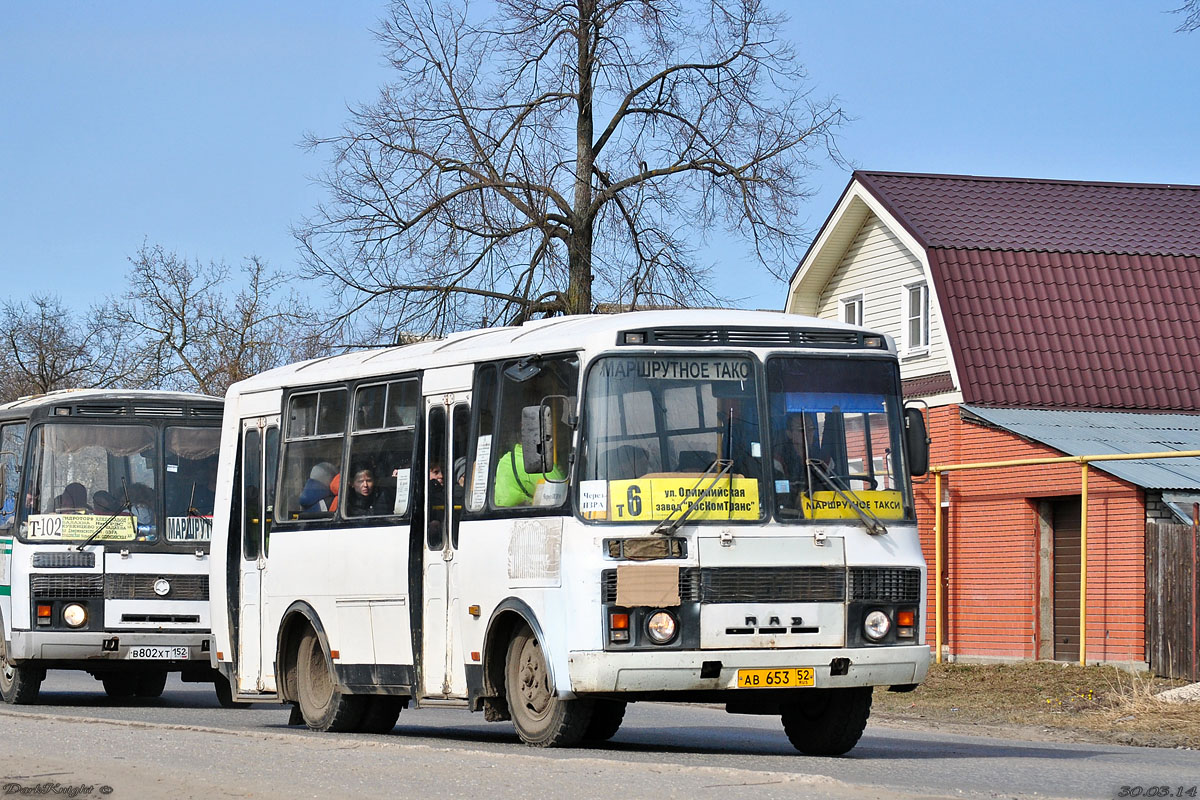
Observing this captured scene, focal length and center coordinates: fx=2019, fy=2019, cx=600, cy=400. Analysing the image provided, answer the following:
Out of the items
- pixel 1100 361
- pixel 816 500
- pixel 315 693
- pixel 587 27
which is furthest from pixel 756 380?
pixel 587 27

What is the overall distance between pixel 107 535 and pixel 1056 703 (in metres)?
10.3

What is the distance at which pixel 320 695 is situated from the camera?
53.4 feet

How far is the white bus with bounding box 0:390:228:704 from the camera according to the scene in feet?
65.5

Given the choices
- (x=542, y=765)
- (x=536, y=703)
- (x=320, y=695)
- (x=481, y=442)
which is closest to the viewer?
(x=542, y=765)

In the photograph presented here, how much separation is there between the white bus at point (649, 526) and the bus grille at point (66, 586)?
5797mm

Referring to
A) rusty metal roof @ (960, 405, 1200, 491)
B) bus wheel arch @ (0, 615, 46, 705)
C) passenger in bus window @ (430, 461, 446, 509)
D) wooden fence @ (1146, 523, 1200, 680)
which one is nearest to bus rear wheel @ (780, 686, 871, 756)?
passenger in bus window @ (430, 461, 446, 509)

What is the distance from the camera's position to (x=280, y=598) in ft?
54.4

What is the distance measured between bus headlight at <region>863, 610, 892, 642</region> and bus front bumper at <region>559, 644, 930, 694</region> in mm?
100

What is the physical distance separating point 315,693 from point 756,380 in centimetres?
523

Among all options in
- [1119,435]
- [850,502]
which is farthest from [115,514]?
[1119,435]

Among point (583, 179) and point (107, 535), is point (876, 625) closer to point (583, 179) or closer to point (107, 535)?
point (107, 535)

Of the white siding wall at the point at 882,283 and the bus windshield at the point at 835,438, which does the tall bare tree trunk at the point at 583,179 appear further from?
the bus windshield at the point at 835,438

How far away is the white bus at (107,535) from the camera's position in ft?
65.5

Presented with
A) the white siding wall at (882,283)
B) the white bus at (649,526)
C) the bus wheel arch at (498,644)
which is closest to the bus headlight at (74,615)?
the white bus at (649,526)
